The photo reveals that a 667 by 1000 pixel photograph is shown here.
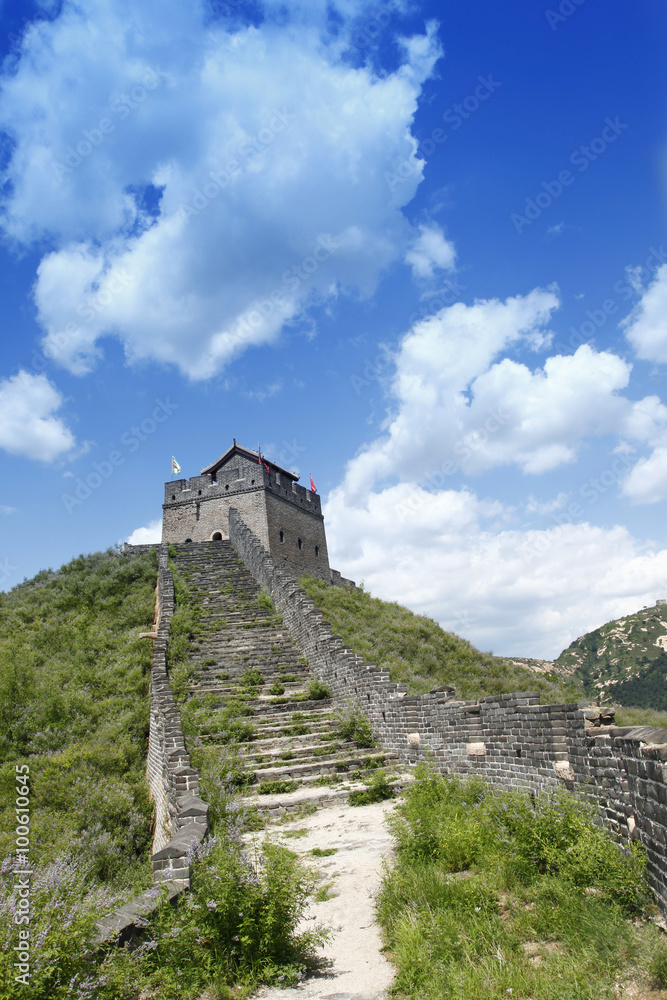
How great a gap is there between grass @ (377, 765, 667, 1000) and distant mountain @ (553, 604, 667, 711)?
120 ft

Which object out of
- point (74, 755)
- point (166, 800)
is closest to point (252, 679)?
point (74, 755)

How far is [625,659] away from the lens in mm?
50000

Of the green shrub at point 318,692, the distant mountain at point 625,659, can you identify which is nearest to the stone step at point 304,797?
the green shrub at point 318,692

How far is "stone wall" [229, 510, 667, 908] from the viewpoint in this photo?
4562 mm

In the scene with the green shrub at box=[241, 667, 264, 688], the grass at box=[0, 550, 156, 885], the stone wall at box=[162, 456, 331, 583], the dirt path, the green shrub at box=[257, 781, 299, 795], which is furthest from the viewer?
the stone wall at box=[162, 456, 331, 583]

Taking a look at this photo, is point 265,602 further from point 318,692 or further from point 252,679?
point 318,692

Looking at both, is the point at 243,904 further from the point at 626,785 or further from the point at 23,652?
the point at 23,652

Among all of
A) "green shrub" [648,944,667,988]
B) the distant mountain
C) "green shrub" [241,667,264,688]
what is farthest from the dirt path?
the distant mountain

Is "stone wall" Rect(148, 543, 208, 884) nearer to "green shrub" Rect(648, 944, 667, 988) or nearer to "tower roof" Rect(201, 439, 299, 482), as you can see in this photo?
"green shrub" Rect(648, 944, 667, 988)

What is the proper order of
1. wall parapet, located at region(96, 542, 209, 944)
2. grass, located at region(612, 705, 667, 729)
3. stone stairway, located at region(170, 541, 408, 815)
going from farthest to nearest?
grass, located at region(612, 705, 667, 729) → stone stairway, located at region(170, 541, 408, 815) → wall parapet, located at region(96, 542, 209, 944)

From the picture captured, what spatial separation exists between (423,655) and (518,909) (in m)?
14.8

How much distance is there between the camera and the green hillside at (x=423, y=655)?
54.3 feet

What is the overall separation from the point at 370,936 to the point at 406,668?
41.2 feet

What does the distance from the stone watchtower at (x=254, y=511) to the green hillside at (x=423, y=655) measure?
145 inches
